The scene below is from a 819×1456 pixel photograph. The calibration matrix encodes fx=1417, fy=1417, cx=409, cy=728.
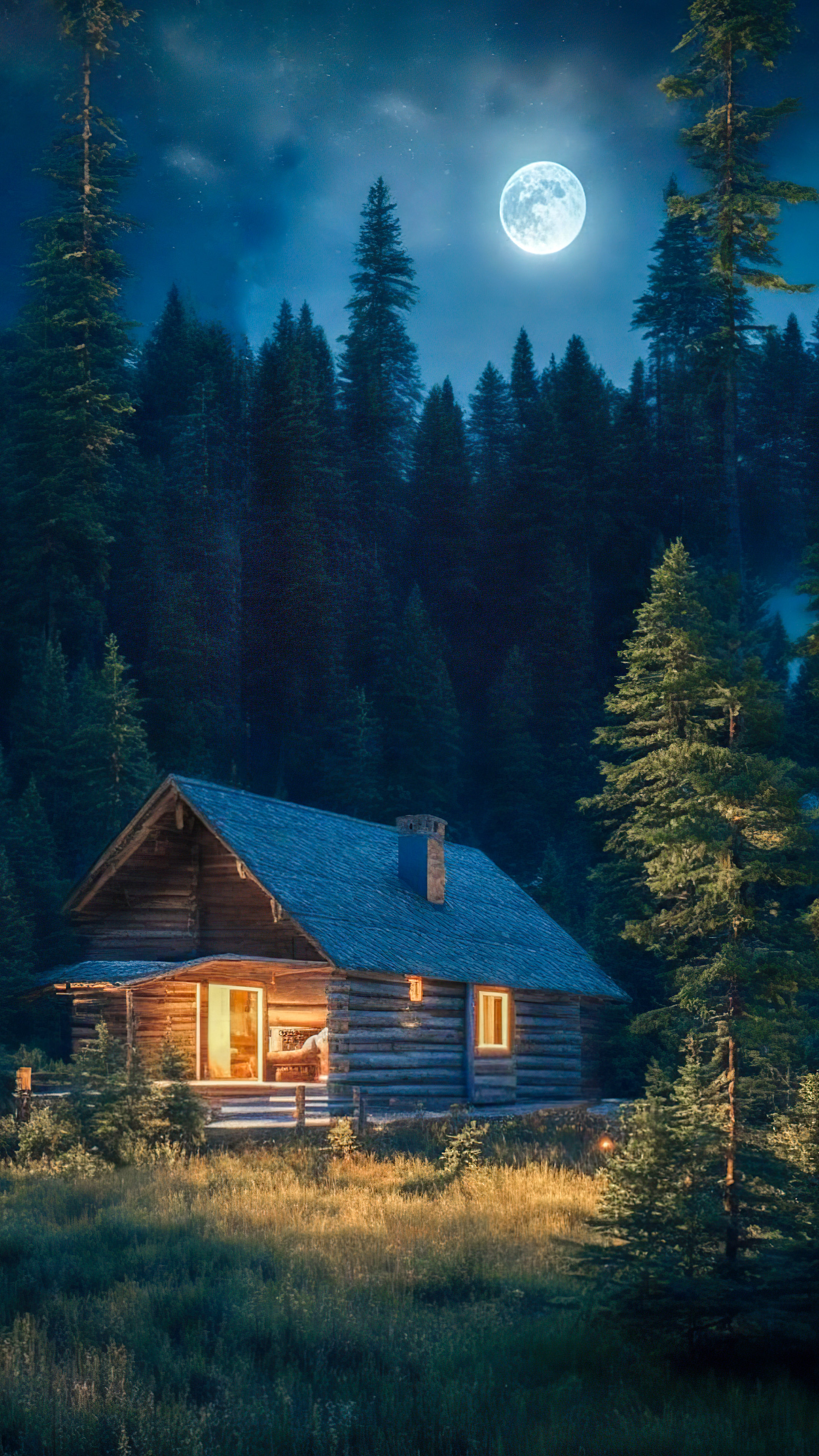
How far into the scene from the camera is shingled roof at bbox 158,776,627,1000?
2755 cm

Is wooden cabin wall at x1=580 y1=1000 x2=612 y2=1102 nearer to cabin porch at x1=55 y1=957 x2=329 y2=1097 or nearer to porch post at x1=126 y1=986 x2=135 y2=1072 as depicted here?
cabin porch at x1=55 y1=957 x2=329 y2=1097

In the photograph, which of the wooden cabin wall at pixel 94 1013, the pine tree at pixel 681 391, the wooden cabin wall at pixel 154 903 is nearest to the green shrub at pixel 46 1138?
the wooden cabin wall at pixel 94 1013

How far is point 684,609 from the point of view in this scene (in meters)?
34.2

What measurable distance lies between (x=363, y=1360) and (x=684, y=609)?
82.7 feet

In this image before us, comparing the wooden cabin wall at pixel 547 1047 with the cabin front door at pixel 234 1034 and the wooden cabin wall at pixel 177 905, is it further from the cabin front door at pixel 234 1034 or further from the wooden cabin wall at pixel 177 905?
the wooden cabin wall at pixel 177 905

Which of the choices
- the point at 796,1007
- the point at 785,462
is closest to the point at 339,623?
the point at 785,462

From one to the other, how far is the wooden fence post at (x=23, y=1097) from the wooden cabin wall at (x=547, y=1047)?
42.2 feet

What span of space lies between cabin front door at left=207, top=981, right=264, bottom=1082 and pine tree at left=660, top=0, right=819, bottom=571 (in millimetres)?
20350

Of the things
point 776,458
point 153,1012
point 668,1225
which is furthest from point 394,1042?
point 776,458

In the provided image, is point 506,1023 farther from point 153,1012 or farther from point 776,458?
point 776,458

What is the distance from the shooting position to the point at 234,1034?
34.2 metres

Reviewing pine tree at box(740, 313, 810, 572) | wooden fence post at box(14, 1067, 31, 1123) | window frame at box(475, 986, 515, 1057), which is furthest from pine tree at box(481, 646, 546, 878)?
wooden fence post at box(14, 1067, 31, 1123)

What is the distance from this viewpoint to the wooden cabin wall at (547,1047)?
3388 cm

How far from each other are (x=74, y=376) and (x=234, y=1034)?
32.5 meters
